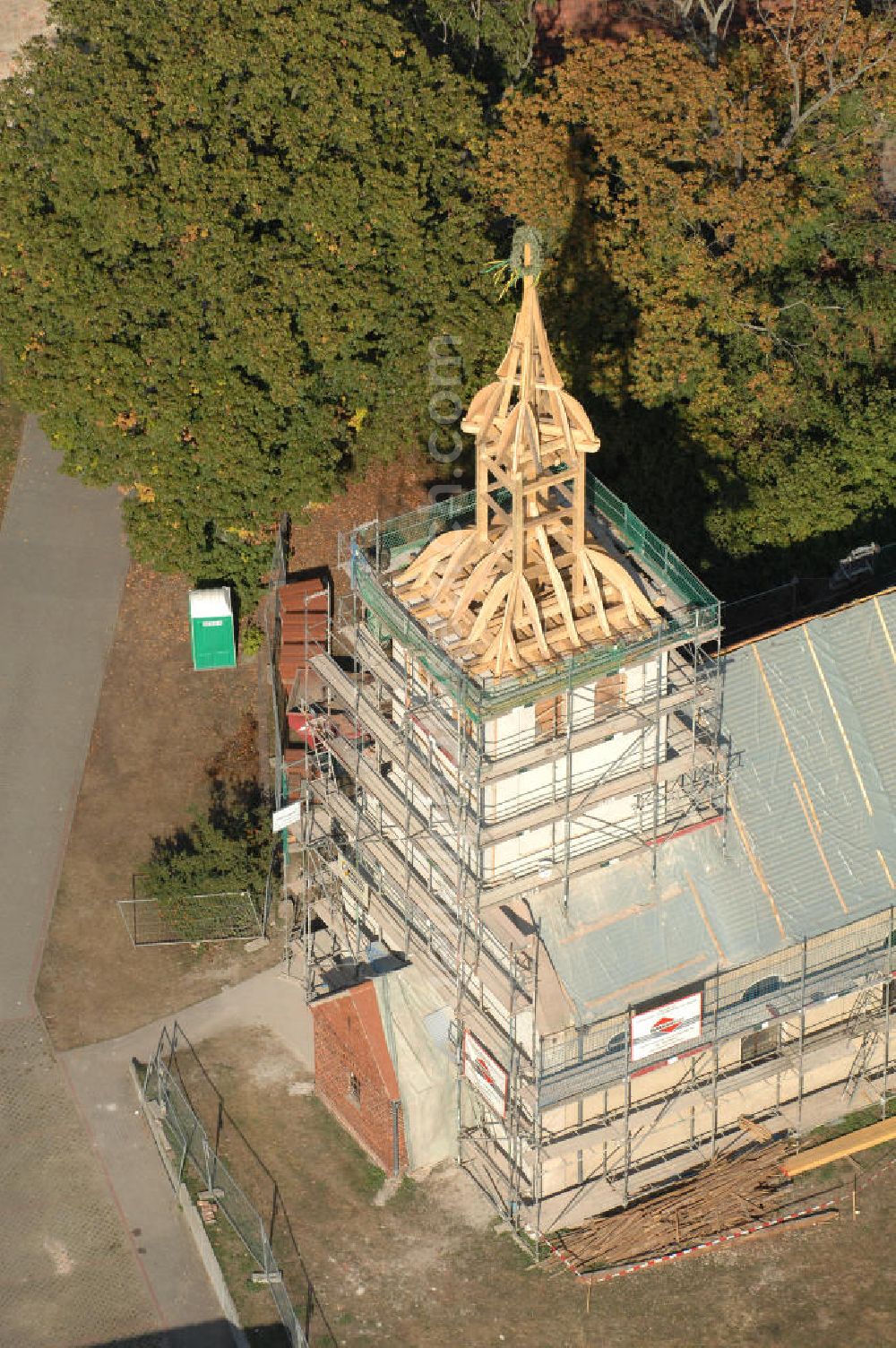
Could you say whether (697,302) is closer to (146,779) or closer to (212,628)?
(212,628)

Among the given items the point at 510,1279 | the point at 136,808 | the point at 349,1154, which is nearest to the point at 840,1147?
the point at 510,1279

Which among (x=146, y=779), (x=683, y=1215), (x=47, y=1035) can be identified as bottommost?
(x=683, y=1215)

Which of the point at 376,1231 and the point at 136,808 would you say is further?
the point at 136,808

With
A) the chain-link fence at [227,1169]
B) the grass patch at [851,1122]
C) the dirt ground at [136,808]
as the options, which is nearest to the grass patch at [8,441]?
the dirt ground at [136,808]

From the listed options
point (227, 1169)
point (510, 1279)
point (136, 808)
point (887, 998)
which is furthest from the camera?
point (136, 808)

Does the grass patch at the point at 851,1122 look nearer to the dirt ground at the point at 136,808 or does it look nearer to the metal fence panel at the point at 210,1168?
the metal fence panel at the point at 210,1168

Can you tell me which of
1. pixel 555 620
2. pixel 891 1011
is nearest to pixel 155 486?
pixel 555 620
